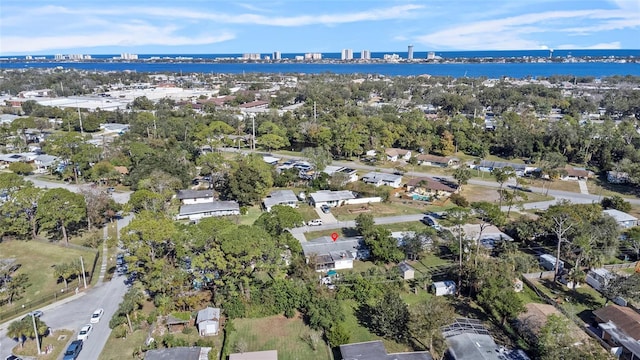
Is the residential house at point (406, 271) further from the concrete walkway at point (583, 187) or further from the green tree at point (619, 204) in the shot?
the concrete walkway at point (583, 187)

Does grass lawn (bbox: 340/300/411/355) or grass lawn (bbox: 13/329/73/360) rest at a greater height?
grass lawn (bbox: 13/329/73/360)

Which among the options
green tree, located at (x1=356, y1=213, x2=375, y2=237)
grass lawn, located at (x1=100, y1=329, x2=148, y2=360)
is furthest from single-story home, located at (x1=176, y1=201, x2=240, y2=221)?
grass lawn, located at (x1=100, y1=329, x2=148, y2=360)

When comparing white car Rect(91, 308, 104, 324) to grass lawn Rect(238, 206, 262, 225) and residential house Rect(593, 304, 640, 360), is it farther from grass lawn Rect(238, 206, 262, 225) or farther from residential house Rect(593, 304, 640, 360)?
residential house Rect(593, 304, 640, 360)

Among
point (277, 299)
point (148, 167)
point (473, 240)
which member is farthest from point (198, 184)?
point (473, 240)

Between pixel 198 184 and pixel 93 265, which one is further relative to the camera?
pixel 198 184

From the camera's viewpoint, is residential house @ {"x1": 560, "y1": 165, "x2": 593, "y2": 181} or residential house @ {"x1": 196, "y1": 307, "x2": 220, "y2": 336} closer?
residential house @ {"x1": 196, "y1": 307, "x2": 220, "y2": 336}

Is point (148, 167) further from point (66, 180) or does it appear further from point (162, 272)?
point (162, 272)
